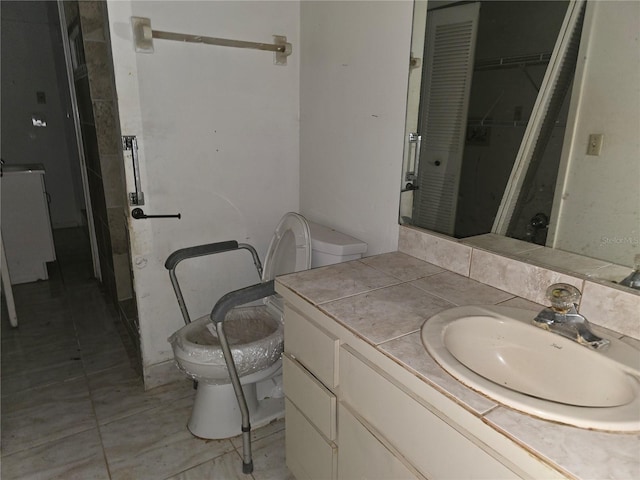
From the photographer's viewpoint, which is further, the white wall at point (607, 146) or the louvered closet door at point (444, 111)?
the louvered closet door at point (444, 111)

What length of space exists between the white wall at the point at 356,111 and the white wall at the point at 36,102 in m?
3.46

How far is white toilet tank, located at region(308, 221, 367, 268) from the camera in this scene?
1634 millimetres

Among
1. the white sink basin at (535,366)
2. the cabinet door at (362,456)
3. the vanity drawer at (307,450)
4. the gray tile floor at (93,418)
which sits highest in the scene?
the white sink basin at (535,366)

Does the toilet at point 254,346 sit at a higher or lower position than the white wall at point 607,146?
lower

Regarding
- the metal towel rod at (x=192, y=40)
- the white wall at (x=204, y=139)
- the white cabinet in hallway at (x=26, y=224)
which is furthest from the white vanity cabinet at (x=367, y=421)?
the white cabinet in hallway at (x=26, y=224)

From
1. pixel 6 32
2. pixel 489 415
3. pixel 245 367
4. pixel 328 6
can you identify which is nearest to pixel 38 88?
pixel 6 32

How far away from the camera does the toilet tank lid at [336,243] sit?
163 centimetres

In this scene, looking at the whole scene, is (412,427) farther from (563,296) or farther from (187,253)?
(187,253)

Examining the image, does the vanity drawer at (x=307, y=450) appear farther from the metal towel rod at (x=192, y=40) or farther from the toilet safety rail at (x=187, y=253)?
the metal towel rod at (x=192, y=40)

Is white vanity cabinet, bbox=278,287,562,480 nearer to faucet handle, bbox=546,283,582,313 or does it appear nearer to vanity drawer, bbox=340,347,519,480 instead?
vanity drawer, bbox=340,347,519,480

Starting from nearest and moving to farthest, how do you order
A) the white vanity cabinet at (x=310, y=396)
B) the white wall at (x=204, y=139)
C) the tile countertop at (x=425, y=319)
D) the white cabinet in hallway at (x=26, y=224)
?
the tile countertop at (x=425, y=319), the white vanity cabinet at (x=310, y=396), the white wall at (x=204, y=139), the white cabinet in hallway at (x=26, y=224)

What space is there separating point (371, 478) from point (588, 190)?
35.2 inches

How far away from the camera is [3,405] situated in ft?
6.22

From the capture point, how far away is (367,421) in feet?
3.27
